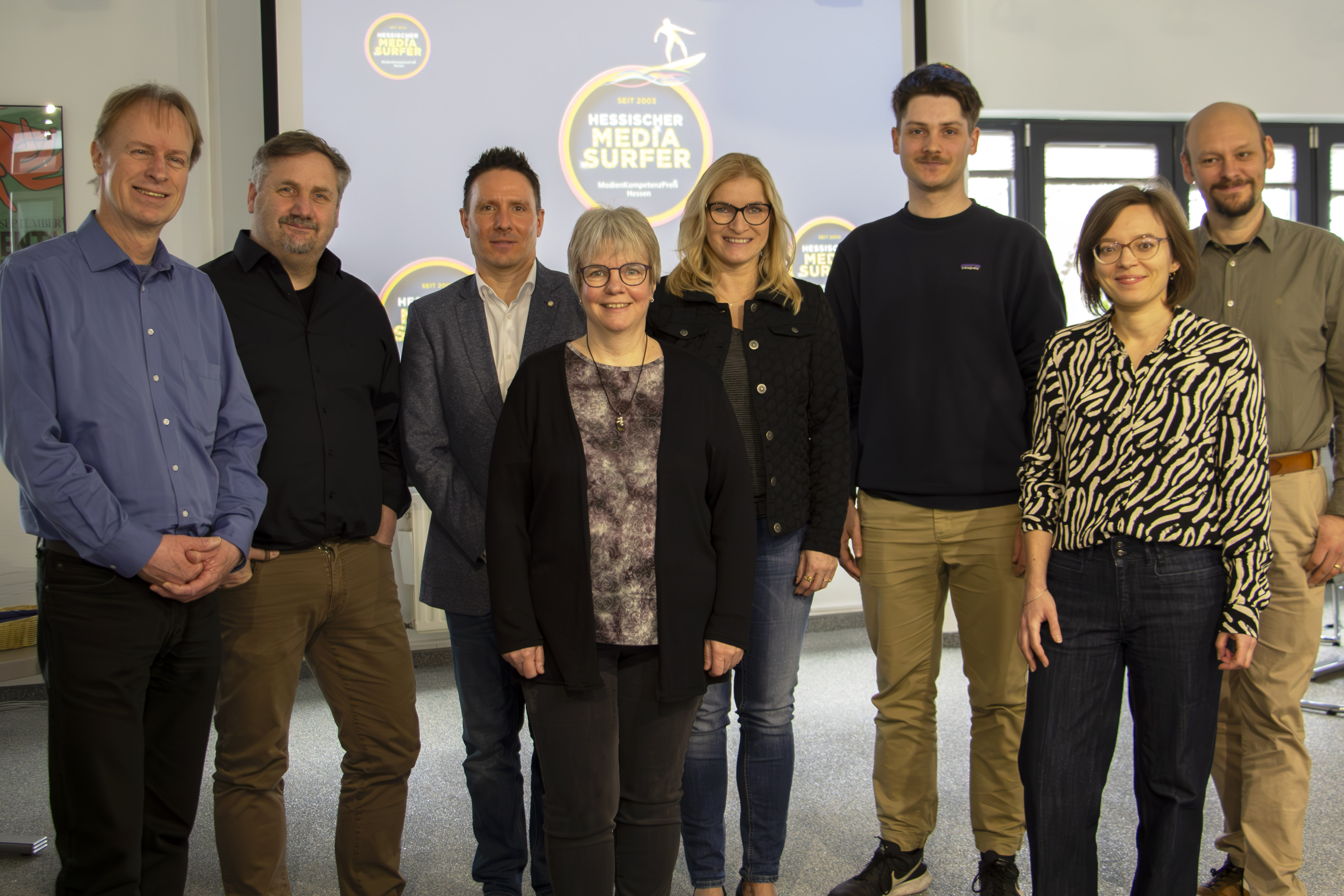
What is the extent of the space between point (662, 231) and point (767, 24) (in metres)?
1.13

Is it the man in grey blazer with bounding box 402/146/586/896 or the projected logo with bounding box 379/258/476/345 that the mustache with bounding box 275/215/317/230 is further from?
the projected logo with bounding box 379/258/476/345

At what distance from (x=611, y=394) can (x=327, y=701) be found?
3.36ft

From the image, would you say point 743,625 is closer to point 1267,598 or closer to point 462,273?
point 1267,598

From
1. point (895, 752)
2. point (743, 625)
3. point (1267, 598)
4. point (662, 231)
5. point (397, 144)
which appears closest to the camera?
point (1267, 598)

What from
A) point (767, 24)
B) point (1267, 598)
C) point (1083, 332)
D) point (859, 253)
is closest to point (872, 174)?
point (767, 24)

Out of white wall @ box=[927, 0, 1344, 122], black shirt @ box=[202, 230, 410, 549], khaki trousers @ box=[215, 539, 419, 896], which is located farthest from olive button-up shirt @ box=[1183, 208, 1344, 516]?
white wall @ box=[927, 0, 1344, 122]

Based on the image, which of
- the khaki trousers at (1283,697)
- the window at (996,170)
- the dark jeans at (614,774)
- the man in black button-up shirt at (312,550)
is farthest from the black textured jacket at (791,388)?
the window at (996,170)

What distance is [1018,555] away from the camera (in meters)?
2.25

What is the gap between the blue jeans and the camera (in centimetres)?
214

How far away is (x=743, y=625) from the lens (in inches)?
73.7

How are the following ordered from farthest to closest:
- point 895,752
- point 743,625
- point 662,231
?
point 662,231 < point 895,752 < point 743,625

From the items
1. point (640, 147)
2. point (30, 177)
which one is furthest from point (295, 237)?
point (30, 177)

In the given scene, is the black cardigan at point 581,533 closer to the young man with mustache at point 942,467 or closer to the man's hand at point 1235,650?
the young man with mustache at point 942,467

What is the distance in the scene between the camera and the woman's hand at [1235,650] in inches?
67.6
